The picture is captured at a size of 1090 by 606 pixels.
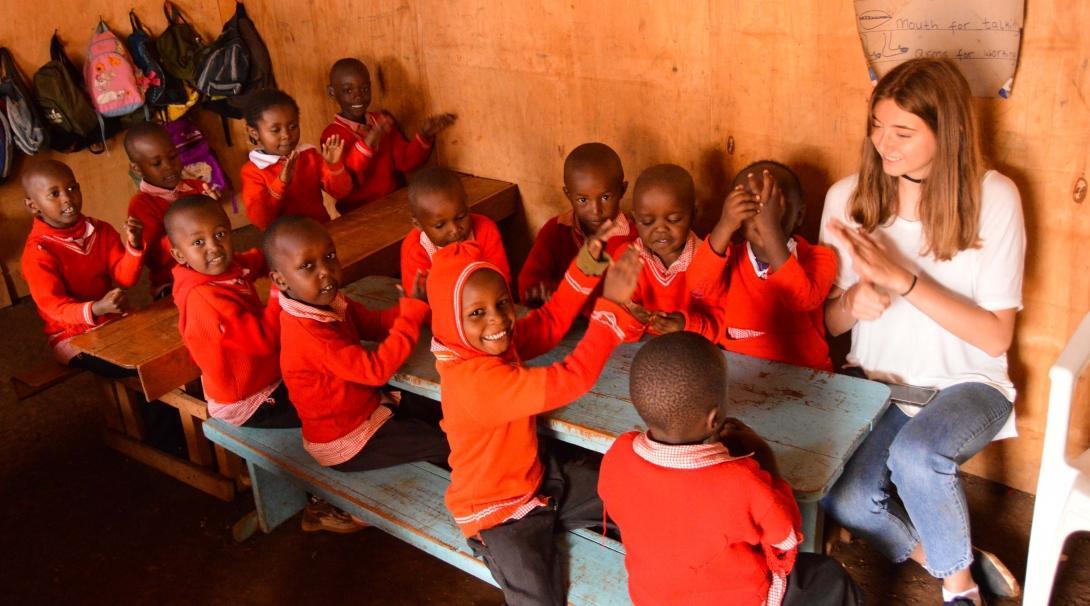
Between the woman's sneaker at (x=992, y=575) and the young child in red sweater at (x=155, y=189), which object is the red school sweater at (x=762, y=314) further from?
the young child in red sweater at (x=155, y=189)

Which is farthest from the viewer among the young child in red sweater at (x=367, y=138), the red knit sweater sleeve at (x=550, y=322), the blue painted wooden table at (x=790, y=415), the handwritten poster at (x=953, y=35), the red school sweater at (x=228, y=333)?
the young child in red sweater at (x=367, y=138)

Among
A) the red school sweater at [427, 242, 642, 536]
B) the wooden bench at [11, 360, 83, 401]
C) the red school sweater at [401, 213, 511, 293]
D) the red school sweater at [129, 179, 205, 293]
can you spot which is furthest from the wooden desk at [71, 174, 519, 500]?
the red school sweater at [427, 242, 642, 536]

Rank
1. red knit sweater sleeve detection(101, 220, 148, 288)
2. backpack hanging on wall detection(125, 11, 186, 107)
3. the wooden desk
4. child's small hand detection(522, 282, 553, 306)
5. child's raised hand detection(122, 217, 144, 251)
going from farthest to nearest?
1. backpack hanging on wall detection(125, 11, 186, 107)
2. red knit sweater sleeve detection(101, 220, 148, 288)
3. child's raised hand detection(122, 217, 144, 251)
4. child's small hand detection(522, 282, 553, 306)
5. the wooden desk

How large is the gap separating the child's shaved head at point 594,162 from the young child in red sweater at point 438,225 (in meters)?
0.40

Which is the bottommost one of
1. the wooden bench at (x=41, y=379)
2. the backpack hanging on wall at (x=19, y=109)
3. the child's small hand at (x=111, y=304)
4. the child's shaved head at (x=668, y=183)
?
the wooden bench at (x=41, y=379)

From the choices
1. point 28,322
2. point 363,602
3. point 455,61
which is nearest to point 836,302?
point 363,602

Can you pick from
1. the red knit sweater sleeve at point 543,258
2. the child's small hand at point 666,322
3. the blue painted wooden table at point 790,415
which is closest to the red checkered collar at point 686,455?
the blue painted wooden table at point 790,415

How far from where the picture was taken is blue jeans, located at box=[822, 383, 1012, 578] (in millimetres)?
2525

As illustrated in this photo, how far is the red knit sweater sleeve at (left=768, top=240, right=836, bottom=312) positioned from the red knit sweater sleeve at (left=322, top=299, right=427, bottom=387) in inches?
46.6

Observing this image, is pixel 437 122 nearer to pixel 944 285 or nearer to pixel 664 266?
pixel 664 266

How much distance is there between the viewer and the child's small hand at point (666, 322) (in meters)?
2.80

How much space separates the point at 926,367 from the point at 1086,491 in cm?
56

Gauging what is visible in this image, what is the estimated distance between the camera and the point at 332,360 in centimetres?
282

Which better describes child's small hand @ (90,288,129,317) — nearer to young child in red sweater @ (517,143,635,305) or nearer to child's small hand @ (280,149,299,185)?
child's small hand @ (280,149,299,185)
